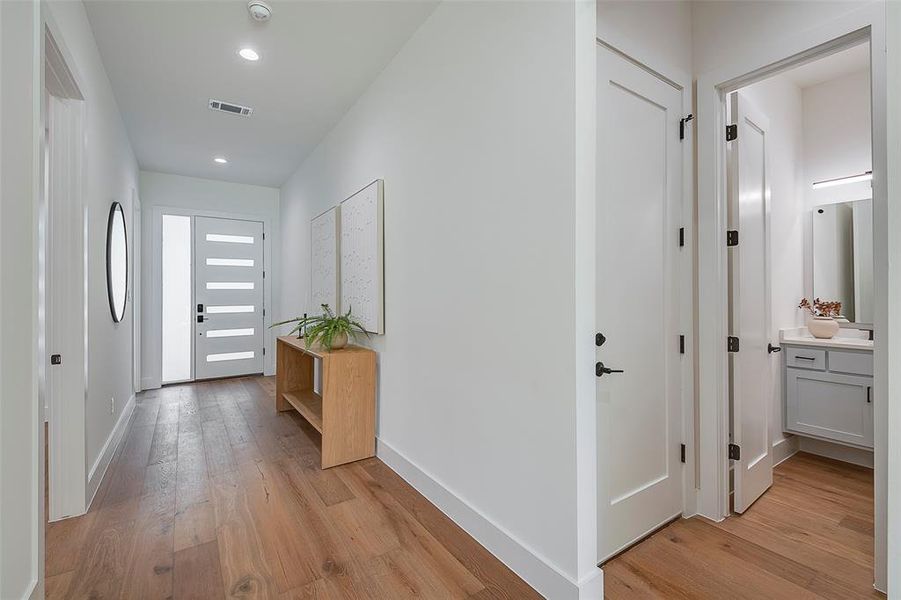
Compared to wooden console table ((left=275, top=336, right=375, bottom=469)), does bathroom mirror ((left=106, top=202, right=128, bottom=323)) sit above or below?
above

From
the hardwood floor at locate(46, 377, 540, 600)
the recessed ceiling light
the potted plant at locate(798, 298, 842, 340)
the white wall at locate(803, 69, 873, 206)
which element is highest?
the recessed ceiling light

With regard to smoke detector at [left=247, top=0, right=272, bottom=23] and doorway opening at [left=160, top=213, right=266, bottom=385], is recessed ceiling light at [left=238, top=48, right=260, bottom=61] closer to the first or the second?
smoke detector at [left=247, top=0, right=272, bottom=23]

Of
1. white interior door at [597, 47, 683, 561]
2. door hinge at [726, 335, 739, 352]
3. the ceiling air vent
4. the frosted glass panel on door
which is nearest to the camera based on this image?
white interior door at [597, 47, 683, 561]

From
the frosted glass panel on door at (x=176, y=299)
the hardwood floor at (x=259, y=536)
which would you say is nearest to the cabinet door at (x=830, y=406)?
the hardwood floor at (x=259, y=536)

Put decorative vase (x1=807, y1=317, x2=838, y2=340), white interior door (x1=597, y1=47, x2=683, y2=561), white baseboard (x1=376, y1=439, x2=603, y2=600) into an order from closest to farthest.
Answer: white baseboard (x1=376, y1=439, x2=603, y2=600), white interior door (x1=597, y1=47, x2=683, y2=561), decorative vase (x1=807, y1=317, x2=838, y2=340)

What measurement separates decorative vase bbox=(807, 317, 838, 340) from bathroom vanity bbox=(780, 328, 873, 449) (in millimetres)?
64

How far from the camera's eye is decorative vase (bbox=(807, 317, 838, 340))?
9.45 ft

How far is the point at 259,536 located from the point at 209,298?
4.33 metres

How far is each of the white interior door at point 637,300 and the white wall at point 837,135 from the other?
6.44 ft

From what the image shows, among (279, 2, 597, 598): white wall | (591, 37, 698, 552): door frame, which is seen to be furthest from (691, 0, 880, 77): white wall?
(279, 2, 597, 598): white wall

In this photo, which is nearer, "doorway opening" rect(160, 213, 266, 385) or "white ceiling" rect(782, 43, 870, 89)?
"white ceiling" rect(782, 43, 870, 89)

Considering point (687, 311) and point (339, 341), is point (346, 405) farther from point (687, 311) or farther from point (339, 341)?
point (687, 311)

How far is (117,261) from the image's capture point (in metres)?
3.22

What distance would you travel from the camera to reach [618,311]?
1807 mm
